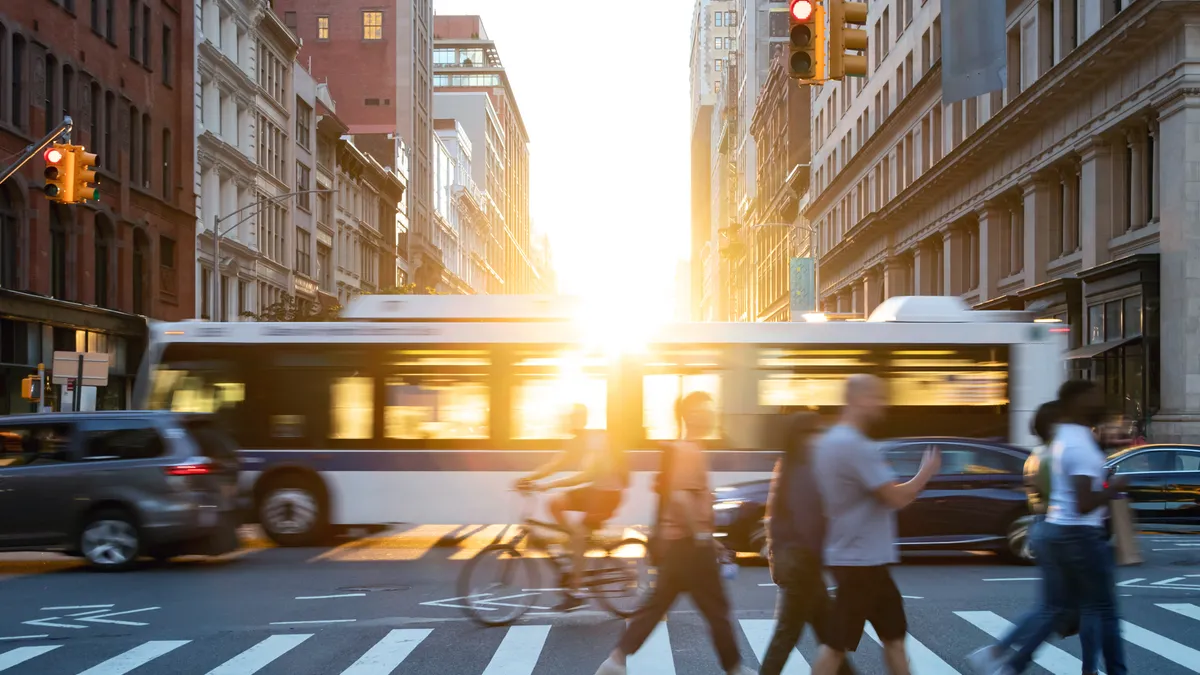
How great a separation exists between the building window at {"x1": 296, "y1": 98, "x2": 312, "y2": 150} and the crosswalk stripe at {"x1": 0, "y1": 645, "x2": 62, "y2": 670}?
5475 cm

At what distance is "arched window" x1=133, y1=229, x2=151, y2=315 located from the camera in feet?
145

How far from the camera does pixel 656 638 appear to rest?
10.5 metres

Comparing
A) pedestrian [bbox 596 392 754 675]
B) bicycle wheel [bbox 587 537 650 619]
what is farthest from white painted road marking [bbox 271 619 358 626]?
pedestrian [bbox 596 392 754 675]

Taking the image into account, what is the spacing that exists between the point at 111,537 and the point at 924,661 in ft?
31.9

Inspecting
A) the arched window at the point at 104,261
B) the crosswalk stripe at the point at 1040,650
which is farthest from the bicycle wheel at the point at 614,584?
the arched window at the point at 104,261

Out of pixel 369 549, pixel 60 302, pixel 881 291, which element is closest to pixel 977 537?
pixel 369 549

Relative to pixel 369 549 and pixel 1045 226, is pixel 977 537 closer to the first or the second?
pixel 369 549

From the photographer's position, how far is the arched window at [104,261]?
4116cm

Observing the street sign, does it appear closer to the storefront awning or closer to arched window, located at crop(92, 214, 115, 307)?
arched window, located at crop(92, 214, 115, 307)

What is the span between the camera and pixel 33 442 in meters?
15.2

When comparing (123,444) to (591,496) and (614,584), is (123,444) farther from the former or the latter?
(614,584)

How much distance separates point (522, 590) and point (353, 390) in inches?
295

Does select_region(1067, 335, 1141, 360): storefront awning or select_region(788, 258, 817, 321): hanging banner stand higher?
select_region(788, 258, 817, 321): hanging banner

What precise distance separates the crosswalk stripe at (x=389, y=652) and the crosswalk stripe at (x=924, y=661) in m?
3.39
